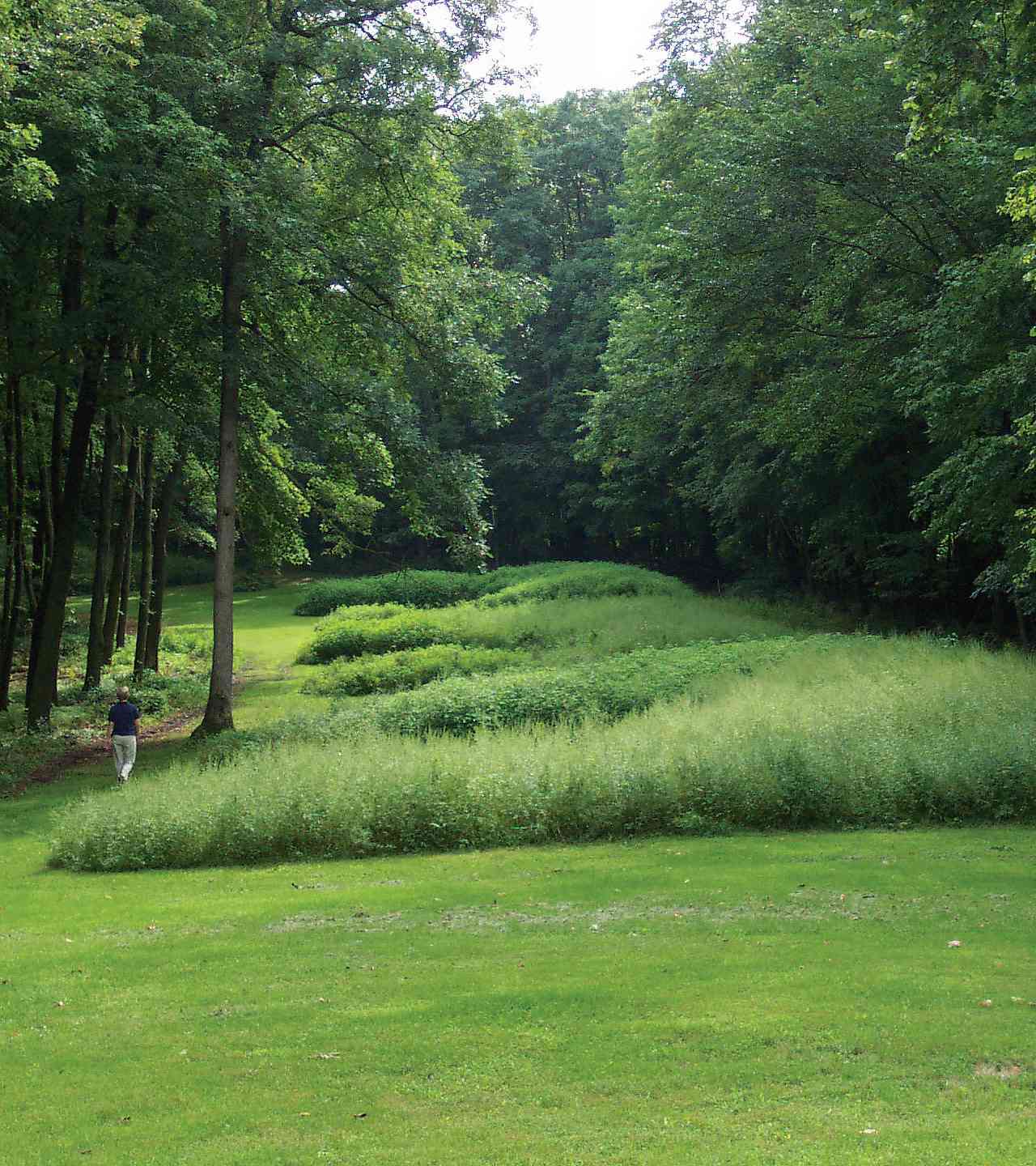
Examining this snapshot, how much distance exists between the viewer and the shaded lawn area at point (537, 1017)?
4844 millimetres

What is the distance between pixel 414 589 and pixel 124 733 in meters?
28.7

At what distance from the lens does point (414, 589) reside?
43.8 m

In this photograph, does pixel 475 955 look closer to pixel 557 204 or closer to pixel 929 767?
pixel 929 767

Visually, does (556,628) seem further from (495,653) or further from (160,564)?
(160,564)

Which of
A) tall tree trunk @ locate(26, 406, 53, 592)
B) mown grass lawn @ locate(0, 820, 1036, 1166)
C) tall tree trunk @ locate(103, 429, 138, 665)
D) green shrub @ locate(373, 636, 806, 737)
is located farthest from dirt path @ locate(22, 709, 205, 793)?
mown grass lawn @ locate(0, 820, 1036, 1166)

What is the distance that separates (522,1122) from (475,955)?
244 centimetres

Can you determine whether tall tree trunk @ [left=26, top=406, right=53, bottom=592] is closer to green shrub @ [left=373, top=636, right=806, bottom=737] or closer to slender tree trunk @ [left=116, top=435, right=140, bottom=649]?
slender tree trunk @ [left=116, top=435, right=140, bottom=649]

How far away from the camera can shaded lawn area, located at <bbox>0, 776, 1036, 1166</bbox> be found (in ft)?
15.9

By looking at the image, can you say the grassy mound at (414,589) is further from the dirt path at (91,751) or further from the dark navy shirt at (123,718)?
the dark navy shirt at (123,718)

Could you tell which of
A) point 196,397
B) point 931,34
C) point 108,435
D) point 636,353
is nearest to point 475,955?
point 931,34

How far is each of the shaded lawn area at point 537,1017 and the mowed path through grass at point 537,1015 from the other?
0.02m

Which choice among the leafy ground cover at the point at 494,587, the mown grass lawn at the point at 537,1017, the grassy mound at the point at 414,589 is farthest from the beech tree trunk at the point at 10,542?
the grassy mound at the point at 414,589

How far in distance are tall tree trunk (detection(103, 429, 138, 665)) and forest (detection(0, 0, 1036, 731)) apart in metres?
0.13

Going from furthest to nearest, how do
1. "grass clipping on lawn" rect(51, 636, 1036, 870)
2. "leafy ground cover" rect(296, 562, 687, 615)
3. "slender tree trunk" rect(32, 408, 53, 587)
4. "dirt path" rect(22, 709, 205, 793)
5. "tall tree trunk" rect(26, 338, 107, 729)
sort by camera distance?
"leafy ground cover" rect(296, 562, 687, 615) → "slender tree trunk" rect(32, 408, 53, 587) → "tall tree trunk" rect(26, 338, 107, 729) → "dirt path" rect(22, 709, 205, 793) → "grass clipping on lawn" rect(51, 636, 1036, 870)
